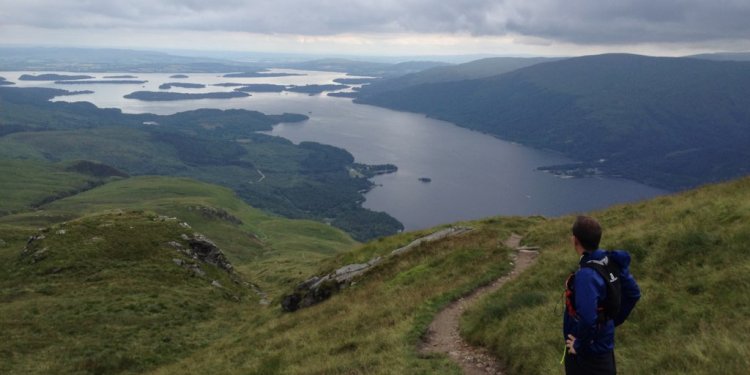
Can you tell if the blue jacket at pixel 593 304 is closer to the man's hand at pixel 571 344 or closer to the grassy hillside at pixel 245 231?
the man's hand at pixel 571 344

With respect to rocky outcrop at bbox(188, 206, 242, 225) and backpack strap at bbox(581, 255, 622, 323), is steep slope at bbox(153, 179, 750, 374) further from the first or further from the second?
rocky outcrop at bbox(188, 206, 242, 225)

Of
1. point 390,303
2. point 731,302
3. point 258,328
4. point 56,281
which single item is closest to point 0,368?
point 258,328

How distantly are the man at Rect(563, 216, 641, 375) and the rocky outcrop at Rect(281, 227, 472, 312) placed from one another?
22096 mm

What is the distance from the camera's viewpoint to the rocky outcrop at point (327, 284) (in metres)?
30.1

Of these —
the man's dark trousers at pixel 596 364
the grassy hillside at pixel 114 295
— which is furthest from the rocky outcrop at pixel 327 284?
the man's dark trousers at pixel 596 364

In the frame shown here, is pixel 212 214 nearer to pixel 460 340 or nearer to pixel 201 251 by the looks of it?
pixel 201 251

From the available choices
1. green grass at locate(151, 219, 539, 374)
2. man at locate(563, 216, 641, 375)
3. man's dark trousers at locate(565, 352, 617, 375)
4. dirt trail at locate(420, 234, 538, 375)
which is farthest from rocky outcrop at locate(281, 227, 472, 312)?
man at locate(563, 216, 641, 375)

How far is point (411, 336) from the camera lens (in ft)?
58.0

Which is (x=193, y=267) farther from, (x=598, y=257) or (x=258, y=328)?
(x=598, y=257)

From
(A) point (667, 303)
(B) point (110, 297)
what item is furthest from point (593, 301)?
(B) point (110, 297)

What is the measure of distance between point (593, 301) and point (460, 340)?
9.56 m

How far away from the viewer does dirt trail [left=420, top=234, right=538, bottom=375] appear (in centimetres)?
1473

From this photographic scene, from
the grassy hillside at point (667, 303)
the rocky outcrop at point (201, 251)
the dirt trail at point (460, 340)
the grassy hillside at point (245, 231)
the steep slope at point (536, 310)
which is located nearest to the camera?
the grassy hillside at point (667, 303)

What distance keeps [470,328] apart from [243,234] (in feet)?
308
